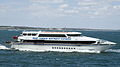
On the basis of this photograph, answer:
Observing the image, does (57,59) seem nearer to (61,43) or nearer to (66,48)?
(61,43)

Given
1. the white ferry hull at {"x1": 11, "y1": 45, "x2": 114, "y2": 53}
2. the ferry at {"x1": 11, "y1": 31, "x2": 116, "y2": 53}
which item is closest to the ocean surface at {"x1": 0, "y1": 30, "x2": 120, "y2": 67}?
the white ferry hull at {"x1": 11, "y1": 45, "x2": 114, "y2": 53}

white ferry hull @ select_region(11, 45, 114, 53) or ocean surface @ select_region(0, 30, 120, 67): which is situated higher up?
white ferry hull @ select_region(11, 45, 114, 53)

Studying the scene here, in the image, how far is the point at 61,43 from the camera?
58.7 m

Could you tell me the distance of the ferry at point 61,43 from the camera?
58.1 meters

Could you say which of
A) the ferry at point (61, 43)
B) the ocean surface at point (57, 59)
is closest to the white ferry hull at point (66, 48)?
the ferry at point (61, 43)

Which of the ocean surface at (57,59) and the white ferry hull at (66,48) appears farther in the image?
the white ferry hull at (66,48)

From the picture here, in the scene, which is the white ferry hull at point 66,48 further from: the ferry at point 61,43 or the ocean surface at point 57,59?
the ocean surface at point 57,59

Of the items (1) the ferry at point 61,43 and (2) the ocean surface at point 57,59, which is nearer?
(2) the ocean surface at point 57,59

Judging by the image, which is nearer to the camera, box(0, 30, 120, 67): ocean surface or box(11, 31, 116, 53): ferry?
box(0, 30, 120, 67): ocean surface

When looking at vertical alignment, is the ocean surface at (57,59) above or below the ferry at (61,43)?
below

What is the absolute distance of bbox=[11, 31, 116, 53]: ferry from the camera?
5806cm

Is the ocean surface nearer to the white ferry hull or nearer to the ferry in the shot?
the white ferry hull

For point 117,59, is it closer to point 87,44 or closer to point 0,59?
point 87,44

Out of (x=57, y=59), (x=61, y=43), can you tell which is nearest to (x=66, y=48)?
(x=61, y=43)
